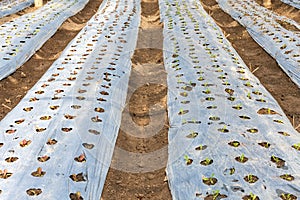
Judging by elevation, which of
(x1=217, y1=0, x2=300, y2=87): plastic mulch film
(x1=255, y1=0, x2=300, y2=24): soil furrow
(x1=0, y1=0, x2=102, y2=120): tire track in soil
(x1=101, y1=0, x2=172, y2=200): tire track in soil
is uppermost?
(x1=217, y1=0, x2=300, y2=87): plastic mulch film

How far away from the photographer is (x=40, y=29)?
10.6 metres

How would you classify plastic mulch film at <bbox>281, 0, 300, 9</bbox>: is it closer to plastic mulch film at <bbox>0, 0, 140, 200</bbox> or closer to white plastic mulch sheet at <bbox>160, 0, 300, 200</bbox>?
white plastic mulch sheet at <bbox>160, 0, 300, 200</bbox>

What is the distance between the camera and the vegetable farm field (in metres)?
4.04

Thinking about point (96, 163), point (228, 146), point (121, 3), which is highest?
point (228, 146)

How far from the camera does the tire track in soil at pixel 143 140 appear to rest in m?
4.56

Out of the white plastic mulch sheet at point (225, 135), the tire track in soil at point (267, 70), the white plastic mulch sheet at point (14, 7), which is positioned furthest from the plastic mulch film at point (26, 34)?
the tire track in soil at point (267, 70)

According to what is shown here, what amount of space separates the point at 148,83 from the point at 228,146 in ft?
11.3

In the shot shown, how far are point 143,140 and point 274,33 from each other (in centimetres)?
588

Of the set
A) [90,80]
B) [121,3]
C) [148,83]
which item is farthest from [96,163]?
[121,3]

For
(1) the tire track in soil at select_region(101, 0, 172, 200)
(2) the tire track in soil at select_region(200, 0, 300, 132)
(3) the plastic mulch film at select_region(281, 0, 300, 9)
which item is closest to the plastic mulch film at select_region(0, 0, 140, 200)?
(1) the tire track in soil at select_region(101, 0, 172, 200)

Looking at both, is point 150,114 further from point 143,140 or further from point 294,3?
point 294,3

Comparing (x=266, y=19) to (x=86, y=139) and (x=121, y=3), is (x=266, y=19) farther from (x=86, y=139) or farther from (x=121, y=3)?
(x=86, y=139)

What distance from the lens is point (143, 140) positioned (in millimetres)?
5699

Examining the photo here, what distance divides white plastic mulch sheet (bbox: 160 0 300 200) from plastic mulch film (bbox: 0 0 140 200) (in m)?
0.93
